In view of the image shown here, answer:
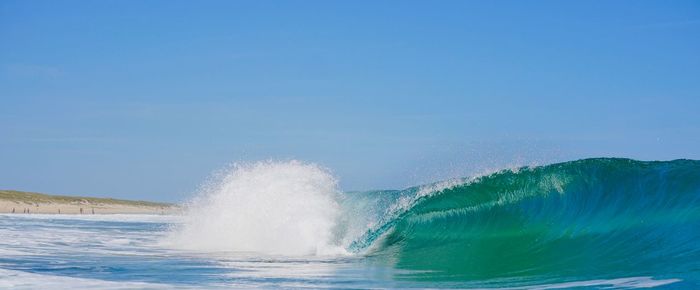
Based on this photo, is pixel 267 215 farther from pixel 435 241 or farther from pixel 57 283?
pixel 57 283

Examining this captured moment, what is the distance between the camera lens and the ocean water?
8969 mm

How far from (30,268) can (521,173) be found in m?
8.16

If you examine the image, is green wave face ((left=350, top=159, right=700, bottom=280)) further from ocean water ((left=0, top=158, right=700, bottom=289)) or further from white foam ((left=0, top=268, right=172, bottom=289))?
white foam ((left=0, top=268, right=172, bottom=289))

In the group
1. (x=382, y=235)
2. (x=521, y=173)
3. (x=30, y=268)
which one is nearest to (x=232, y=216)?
(x=382, y=235)

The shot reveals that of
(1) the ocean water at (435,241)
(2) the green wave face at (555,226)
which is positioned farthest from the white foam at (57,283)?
(2) the green wave face at (555,226)

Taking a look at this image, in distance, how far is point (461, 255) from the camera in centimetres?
1152

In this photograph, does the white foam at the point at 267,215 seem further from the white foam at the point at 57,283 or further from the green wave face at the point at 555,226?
the white foam at the point at 57,283

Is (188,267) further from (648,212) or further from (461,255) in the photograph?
(648,212)

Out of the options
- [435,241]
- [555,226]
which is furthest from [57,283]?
[555,226]

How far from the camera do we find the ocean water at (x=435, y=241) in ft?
29.4

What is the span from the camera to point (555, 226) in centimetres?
1183

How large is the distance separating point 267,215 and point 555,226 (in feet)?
22.0

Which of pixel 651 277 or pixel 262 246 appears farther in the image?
pixel 262 246

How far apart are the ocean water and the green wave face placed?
0.03 m
